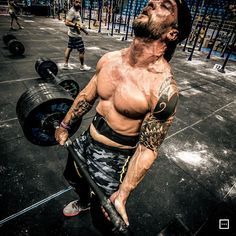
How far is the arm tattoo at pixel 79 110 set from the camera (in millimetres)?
1692

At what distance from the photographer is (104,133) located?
1446mm

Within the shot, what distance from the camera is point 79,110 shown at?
5.63 feet

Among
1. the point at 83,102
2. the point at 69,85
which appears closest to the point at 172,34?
the point at 83,102

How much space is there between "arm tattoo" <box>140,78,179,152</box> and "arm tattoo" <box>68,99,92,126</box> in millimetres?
665

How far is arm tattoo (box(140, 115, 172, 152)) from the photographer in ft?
3.86

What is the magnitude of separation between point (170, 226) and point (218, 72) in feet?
23.5

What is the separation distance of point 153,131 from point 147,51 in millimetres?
527

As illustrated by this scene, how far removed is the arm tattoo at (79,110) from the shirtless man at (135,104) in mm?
181

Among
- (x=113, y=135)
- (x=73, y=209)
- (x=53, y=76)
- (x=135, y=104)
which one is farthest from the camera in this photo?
(x=53, y=76)

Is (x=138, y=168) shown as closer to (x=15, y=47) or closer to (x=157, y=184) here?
(x=157, y=184)

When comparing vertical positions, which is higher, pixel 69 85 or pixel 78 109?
pixel 78 109

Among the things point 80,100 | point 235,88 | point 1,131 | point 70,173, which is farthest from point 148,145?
point 235,88

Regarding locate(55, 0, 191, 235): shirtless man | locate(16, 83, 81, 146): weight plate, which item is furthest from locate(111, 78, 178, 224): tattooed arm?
locate(16, 83, 81, 146): weight plate

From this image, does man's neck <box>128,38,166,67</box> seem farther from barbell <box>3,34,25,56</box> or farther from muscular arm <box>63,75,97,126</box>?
barbell <box>3,34,25,56</box>
